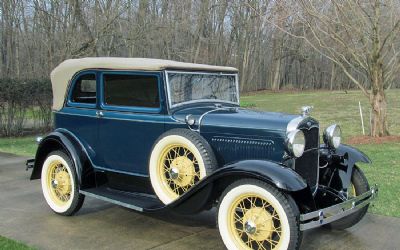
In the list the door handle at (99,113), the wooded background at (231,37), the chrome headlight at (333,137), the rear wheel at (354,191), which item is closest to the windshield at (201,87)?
the door handle at (99,113)

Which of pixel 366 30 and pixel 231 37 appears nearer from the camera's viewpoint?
pixel 366 30

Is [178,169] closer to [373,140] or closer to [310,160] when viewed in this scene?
[310,160]

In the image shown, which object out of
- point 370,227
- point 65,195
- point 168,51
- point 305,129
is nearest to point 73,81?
point 65,195

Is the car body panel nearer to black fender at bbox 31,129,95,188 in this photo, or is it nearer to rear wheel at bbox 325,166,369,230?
black fender at bbox 31,129,95,188

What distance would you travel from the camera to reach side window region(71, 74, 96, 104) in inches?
211

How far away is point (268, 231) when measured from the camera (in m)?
3.72

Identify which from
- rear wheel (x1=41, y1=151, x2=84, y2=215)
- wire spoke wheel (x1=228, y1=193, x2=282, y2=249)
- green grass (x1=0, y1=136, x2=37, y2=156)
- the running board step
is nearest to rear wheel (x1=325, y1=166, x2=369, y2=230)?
wire spoke wheel (x1=228, y1=193, x2=282, y2=249)

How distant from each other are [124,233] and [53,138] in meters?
1.49

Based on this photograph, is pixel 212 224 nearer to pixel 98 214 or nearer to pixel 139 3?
pixel 98 214

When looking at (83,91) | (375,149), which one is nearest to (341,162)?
(83,91)

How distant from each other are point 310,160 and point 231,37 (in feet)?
122

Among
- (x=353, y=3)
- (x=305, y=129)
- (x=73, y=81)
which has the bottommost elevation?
(x=305, y=129)

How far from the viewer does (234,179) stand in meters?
3.99

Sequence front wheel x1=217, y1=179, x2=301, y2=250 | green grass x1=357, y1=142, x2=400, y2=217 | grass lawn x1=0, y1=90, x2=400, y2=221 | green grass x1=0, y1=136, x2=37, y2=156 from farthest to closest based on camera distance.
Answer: green grass x1=0, y1=136, x2=37, y2=156
grass lawn x1=0, y1=90, x2=400, y2=221
green grass x1=357, y1=142, x2=400, y2=217
front wheel x1=217, y1=179, x2=301, y2=250
